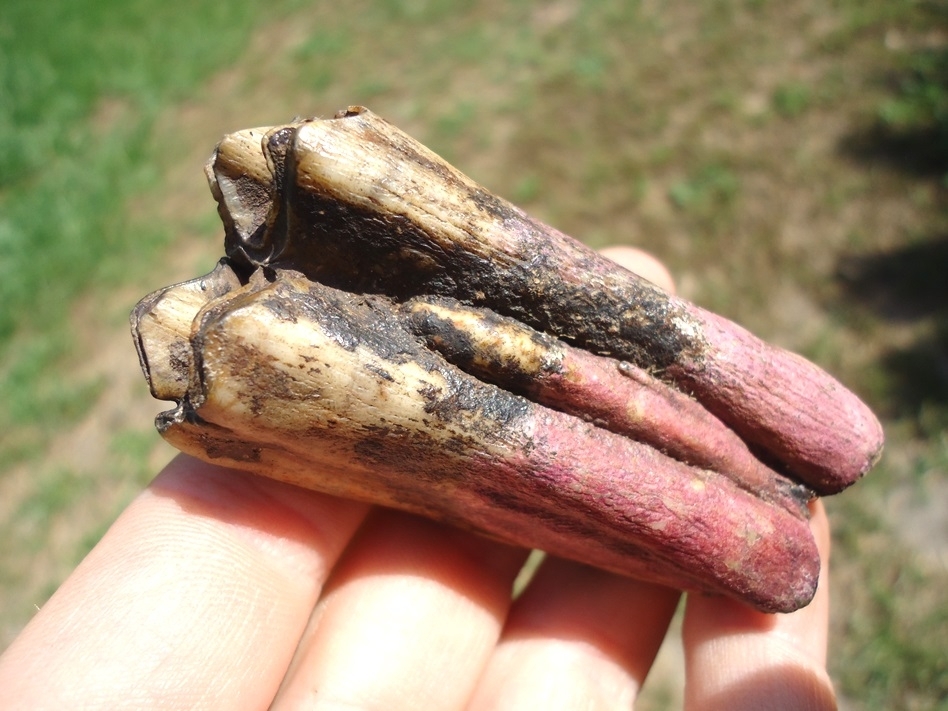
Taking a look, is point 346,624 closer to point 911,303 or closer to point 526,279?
point 526,279

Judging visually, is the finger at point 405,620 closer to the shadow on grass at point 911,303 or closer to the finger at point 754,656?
the finger at point 754,656

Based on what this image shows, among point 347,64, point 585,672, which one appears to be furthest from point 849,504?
point 347,64

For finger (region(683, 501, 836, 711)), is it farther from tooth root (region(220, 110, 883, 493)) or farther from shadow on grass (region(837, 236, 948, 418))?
shadow on grass (region(837, 236, 948, 418))

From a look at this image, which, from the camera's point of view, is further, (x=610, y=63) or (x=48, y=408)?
(x=610, y=63)

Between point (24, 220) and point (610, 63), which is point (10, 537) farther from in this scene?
point (610, 63)

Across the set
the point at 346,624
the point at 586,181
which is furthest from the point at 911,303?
the point at 346,624

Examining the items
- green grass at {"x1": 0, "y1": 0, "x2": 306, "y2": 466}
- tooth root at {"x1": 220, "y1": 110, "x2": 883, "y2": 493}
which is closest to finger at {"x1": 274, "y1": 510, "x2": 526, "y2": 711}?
tooth root at {"x1": 220, "y1": 110, "x2": 883, "y2": 493}
